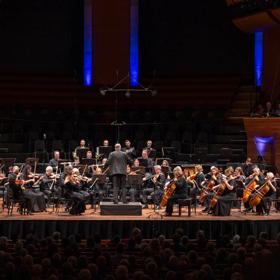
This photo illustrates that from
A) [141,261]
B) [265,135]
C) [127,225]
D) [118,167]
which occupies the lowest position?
[141,261]

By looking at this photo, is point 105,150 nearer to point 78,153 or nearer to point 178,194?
point 78,153

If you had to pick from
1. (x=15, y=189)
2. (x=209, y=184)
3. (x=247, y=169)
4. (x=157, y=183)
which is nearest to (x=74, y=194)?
(x=15, y=189)

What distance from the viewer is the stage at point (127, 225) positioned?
42.9ft

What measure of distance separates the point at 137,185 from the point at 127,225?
2.47m

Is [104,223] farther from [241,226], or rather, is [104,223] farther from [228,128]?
[228,128]

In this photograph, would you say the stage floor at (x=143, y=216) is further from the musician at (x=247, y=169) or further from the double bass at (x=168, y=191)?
the musician at (x=247, y=169)

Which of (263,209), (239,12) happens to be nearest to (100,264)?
(263,209)

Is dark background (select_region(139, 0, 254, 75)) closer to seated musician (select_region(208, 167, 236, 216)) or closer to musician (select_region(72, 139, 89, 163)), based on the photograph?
musician (select_region(72, 139, 89, 163))

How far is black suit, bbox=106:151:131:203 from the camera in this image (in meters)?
14.2

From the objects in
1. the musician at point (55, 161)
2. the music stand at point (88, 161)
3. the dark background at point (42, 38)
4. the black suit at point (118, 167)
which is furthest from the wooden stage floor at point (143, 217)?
the dark background at point (42, 38)

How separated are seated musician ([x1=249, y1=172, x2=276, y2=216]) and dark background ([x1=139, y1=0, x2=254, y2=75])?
8917 mm

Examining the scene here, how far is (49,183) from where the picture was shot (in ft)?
50.0

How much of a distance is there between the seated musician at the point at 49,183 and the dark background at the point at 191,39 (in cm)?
859

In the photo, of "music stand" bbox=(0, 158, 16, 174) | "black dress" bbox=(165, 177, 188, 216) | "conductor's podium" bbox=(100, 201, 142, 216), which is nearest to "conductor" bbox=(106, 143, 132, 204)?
"conductor's podium" bbox=(100, 201, 142, 216)
